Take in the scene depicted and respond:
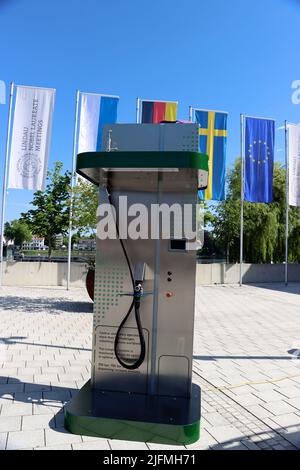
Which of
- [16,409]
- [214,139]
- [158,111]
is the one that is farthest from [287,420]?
[214,139]

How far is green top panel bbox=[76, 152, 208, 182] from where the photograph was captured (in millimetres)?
3305

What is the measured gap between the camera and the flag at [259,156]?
55.7 feet

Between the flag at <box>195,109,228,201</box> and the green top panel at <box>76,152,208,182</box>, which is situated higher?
the flag at <box>195,109,228,201</box>

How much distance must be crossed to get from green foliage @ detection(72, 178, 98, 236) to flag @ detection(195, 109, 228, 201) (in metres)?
6.73

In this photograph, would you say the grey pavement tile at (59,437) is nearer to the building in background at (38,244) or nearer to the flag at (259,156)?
the flag at (259,156)

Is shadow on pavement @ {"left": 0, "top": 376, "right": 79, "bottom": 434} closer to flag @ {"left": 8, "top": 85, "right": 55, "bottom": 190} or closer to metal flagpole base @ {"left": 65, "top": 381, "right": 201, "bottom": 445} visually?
metal flagpole base @ {"left": 65, "top": 381, "right": 201, "bottom": 445}

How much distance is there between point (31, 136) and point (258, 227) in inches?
602

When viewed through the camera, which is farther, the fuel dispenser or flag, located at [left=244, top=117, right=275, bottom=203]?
flag, located at [left=244, top=117, right=275, bottom=203]

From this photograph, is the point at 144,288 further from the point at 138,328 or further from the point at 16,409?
the point at 16,409

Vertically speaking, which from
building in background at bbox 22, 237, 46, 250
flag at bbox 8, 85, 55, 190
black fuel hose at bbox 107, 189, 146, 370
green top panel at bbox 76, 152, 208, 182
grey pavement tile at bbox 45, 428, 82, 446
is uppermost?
flag at bbox 8, 85, 55, 190

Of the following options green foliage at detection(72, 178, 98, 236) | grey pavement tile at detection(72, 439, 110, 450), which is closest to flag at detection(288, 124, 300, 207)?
green foliage at detection(72, 178, 98, 236)

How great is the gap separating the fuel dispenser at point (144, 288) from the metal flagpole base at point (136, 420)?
5cm

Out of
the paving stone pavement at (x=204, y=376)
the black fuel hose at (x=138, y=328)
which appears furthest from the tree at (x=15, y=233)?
the black fuel hose at (x=138, y=328)

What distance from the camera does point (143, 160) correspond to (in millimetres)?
3363
